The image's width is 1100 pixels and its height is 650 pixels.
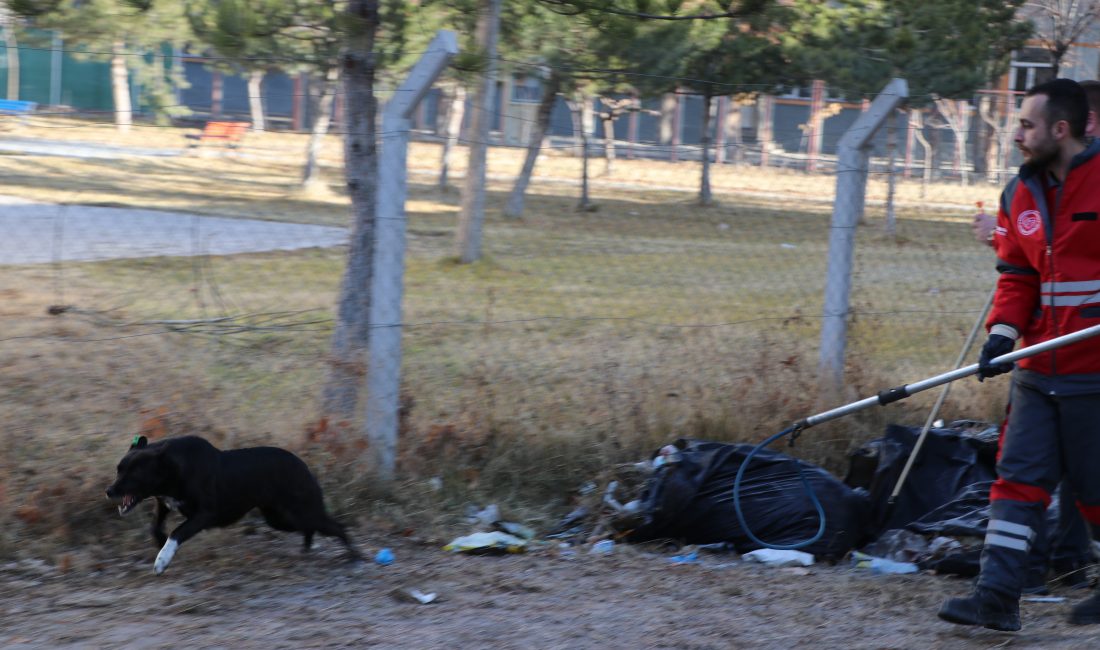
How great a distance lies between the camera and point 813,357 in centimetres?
671

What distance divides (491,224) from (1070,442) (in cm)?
1302

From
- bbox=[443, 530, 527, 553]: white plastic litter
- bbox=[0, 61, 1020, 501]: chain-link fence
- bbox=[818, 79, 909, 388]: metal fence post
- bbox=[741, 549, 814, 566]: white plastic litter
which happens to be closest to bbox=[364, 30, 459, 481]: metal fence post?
bbox=[0, 61, 1020, 501]: chain-link fence

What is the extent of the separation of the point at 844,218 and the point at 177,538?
154 inches

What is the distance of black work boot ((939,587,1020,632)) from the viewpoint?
12.8ft

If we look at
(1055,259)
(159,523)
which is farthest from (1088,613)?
(159,523)

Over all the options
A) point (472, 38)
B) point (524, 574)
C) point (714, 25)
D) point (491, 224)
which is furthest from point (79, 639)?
point (714, 25)

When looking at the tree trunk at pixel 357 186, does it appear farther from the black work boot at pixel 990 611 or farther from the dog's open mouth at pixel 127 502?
the black work boot at pixel 990 611

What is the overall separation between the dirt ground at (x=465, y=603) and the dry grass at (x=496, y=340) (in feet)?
1.38

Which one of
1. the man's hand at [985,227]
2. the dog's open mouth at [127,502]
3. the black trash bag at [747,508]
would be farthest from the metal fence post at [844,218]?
the dog's open mouth at [127,502]

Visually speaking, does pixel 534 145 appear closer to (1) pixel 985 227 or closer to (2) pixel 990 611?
(1) pixel 985 227

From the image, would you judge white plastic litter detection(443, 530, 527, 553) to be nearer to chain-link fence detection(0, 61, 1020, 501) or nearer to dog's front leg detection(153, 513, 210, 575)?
chain-link fence detection(0, 61, 1020, 501)

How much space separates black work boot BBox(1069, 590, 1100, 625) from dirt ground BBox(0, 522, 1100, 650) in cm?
4

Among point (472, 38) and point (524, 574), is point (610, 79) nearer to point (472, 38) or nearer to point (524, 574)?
point (472, 38)

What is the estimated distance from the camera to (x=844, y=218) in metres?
6.22
